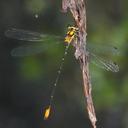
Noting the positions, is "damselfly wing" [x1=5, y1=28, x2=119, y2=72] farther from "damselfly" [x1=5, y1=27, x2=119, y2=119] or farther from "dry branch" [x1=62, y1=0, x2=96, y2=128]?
"dry branch" [x1=62, y1=0, x2=96, y2=128]

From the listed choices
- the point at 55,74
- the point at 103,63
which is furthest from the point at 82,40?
the point at 55,74

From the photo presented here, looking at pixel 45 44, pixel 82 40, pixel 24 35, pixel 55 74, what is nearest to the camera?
pixel 82 40

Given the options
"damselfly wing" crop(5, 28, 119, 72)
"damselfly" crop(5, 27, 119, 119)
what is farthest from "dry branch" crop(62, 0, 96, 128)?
"damselfly wing" crop(5, 28, 119, 72)

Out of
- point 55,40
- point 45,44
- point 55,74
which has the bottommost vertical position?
point 55,74

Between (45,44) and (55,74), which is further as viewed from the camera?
(55,74)

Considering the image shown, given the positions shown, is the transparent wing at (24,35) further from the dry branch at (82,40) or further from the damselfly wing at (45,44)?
the dry branch at (82,40)

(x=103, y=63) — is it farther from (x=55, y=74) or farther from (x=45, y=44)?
(x=55, y=74)

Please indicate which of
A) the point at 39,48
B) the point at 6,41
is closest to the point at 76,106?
the point at 6,41

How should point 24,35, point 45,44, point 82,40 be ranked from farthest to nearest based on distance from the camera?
point 45,44 < point 24,35 < point 82,40

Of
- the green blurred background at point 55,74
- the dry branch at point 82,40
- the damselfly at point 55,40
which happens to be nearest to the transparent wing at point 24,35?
the damselfly at point 55,40
